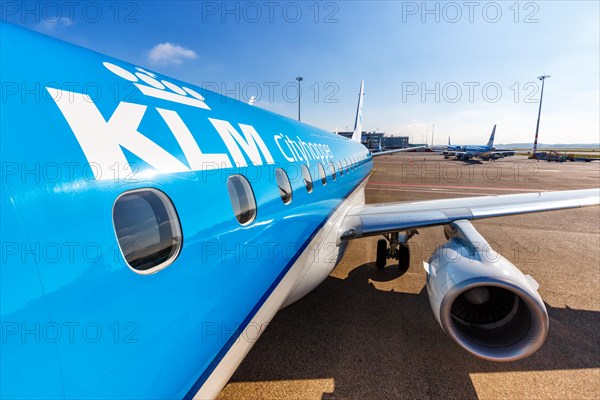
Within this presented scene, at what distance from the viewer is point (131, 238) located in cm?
153

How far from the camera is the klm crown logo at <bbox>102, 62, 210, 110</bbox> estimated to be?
6.41 feet

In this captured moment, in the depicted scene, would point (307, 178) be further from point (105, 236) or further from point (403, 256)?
point (105, 236)

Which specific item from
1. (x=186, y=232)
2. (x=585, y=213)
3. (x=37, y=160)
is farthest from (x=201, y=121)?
(x=585, y=213)

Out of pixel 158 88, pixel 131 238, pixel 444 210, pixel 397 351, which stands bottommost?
pixel 397 351

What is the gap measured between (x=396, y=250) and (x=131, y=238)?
19.1ft

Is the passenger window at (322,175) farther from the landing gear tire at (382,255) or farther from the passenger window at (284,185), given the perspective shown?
the landing gear tire at (382,255)

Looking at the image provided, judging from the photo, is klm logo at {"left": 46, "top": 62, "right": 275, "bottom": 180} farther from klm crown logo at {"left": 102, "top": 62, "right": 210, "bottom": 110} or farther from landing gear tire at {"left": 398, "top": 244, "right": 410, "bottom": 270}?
landing gear tire at {"left": 398, "top": 244, "right": 410, "bottom": 270}

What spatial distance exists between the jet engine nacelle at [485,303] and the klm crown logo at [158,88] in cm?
315

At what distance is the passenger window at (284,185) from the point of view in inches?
136

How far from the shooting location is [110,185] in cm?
141

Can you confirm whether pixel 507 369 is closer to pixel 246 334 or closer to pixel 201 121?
pixel 246 334

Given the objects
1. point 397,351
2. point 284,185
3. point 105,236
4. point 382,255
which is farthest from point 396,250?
point 105,236

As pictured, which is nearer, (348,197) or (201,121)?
(201,121)

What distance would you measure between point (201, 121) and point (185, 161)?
53cm
